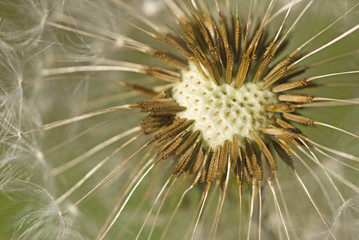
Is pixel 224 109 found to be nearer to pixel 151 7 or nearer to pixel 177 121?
pixel 177 121

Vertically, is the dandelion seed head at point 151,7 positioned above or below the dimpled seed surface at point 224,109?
above

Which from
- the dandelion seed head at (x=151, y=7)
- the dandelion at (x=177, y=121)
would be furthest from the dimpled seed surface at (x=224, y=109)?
the dandelion seed head at (x=151, y=7)

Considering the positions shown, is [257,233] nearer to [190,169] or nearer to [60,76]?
[190,169]

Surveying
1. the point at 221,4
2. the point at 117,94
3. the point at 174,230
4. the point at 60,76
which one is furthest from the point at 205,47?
the point at 174,230

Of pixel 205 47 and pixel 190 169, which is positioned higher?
pixel 205 47

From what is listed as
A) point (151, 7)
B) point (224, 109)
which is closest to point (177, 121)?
point (224, 109)

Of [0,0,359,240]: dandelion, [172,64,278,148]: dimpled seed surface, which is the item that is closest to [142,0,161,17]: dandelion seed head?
[0,0,359,240]: dandelion

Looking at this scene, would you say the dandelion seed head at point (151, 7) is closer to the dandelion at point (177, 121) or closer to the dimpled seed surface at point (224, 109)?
the dandelion at point (177, 121)

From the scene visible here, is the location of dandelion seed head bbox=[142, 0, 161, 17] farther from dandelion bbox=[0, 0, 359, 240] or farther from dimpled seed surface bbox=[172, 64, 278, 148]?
dimpled seed surface bbox=[172, 64, 278, 148]
